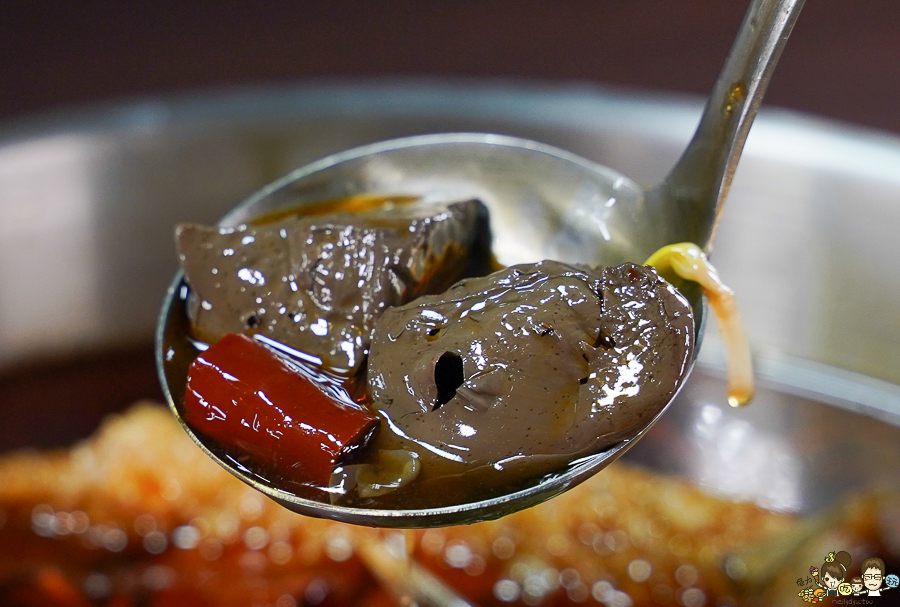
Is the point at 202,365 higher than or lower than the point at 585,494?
higher

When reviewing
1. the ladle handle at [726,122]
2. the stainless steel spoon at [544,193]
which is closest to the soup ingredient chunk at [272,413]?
the stainless steel spoon at [544,193]

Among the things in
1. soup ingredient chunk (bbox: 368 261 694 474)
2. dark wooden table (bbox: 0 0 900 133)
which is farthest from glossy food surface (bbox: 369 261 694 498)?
dark wooden table (bbox: 0 0 900 133)

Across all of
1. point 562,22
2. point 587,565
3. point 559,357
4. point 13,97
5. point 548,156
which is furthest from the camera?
point 562,22

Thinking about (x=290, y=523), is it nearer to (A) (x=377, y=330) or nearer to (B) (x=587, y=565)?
(B) (x=587, y=565)

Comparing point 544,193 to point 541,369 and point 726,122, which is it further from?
point 541,369

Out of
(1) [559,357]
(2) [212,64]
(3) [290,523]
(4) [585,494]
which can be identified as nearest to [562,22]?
(2) [212,64]

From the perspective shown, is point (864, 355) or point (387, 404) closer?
point (387, 404)

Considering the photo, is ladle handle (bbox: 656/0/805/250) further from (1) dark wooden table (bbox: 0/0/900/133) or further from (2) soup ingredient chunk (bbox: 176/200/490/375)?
(1) dark wooden table (bbox: 0/0/900/133)

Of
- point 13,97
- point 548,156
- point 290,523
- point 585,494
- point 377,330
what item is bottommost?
point 290,523
